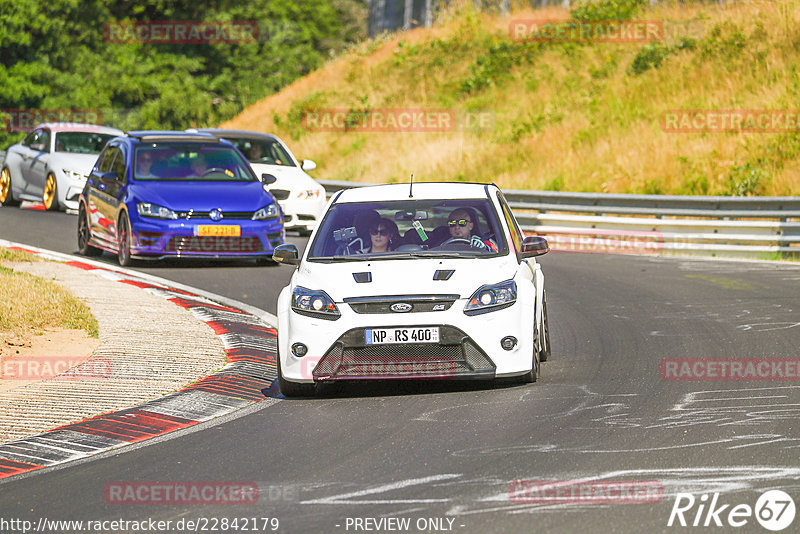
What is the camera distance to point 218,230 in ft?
56.0

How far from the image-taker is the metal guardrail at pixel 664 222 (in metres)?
20.7

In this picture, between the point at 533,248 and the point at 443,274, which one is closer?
the point at 443,274

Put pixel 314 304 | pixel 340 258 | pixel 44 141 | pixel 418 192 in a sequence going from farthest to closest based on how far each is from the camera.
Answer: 1. pixel 44 141
2. pixel 418 192
3. pixel 340 258
4. pixel 314 304

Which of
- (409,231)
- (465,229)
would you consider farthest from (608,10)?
(409,231)

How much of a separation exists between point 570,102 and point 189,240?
19.4m

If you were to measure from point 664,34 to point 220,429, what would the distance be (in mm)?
29968

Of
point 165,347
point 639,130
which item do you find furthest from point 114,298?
point 639,130

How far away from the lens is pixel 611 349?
11453mm

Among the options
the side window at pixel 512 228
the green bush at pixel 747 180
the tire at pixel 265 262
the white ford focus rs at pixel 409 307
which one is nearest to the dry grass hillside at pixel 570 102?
the green bush at pixel 747 180

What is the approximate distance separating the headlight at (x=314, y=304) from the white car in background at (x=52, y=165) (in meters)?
15.0

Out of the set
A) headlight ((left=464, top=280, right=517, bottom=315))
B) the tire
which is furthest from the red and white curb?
the tire

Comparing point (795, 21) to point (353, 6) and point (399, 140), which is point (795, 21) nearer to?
point (399, 140)

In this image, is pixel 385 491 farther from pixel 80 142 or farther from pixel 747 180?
pixel 747 180

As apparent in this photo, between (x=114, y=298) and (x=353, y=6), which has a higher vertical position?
(x=353, y=6)
